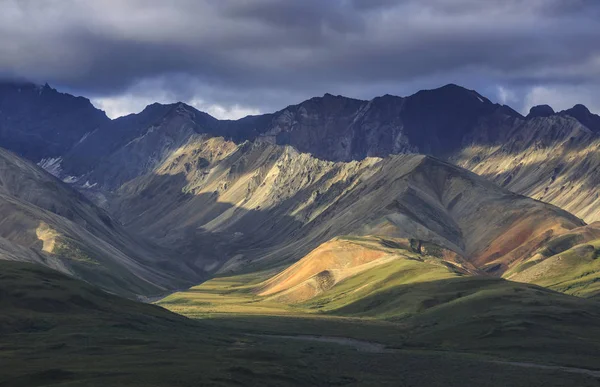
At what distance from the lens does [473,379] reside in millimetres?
155125

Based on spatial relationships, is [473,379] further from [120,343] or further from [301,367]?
[120,343]

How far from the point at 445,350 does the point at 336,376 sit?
1866 inches

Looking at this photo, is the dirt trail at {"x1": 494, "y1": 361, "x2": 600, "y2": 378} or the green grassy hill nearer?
the green grassy hill

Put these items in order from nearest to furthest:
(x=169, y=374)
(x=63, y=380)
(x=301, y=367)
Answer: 1. (x=63, y=380)
2. (x=169, y=374)
3. (x=301, y=367)

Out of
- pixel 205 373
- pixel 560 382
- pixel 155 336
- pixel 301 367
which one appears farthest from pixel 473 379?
pixel 155 336

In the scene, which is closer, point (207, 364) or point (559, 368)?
point (207, 364)

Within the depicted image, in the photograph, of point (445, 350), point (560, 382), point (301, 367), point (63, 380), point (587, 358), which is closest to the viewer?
point (63, 380)

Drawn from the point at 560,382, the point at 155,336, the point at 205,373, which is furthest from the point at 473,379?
the point at 155,336

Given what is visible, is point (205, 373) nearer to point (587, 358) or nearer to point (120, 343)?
point (120, 343)

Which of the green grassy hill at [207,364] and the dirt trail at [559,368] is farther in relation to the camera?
the dirt trail at [559,368]

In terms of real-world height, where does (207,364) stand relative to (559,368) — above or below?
above

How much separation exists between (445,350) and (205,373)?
7158cm

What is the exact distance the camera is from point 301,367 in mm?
163625

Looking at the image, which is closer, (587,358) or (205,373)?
(205,373)
